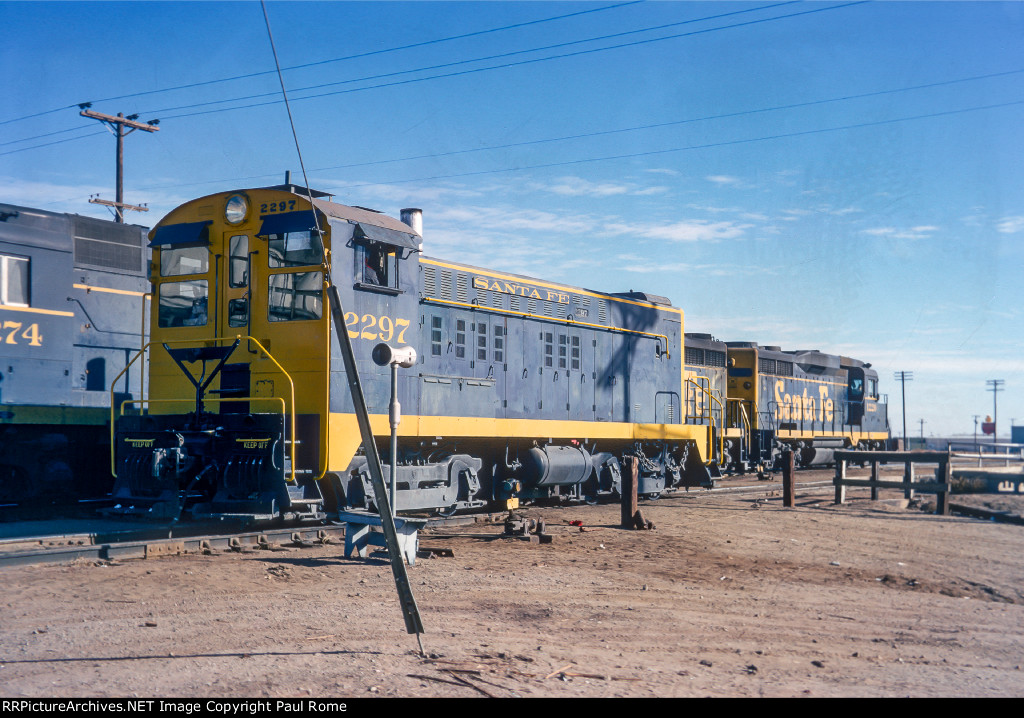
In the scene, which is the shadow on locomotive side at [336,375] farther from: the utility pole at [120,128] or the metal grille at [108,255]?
the utility pole at [120,128]

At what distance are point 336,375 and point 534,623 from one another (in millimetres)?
4726

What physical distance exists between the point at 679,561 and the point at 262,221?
6315mm

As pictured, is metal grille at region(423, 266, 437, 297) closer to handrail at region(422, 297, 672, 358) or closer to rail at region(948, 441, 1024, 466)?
handrail at region(422, 297, 672, 358)

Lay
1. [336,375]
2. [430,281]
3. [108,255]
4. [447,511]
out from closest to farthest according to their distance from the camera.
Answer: [336,375] < [430,281] < [447,511] < [108,255]

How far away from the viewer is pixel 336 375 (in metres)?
10.4

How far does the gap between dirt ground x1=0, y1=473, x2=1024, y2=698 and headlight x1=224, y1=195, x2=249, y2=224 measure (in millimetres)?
4049

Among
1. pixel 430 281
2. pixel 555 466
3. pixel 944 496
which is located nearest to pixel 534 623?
pixel 430 281

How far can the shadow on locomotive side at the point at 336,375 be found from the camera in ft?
33.0

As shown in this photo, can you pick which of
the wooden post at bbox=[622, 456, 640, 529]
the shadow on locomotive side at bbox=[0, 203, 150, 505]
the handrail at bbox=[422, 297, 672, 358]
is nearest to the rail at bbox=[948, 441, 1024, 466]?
the handrail at bbox=[422, 297, 672, 358]

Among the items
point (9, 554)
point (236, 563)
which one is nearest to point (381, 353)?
point (236, 563)

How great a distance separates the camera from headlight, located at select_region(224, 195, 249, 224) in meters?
10.8

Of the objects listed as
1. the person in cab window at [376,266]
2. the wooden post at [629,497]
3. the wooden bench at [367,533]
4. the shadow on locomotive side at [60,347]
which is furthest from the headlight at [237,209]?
the wooden post at [629,497]

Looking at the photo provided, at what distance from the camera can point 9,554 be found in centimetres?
833

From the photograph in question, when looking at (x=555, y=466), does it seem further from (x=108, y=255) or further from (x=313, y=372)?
(x=108, y=255)
